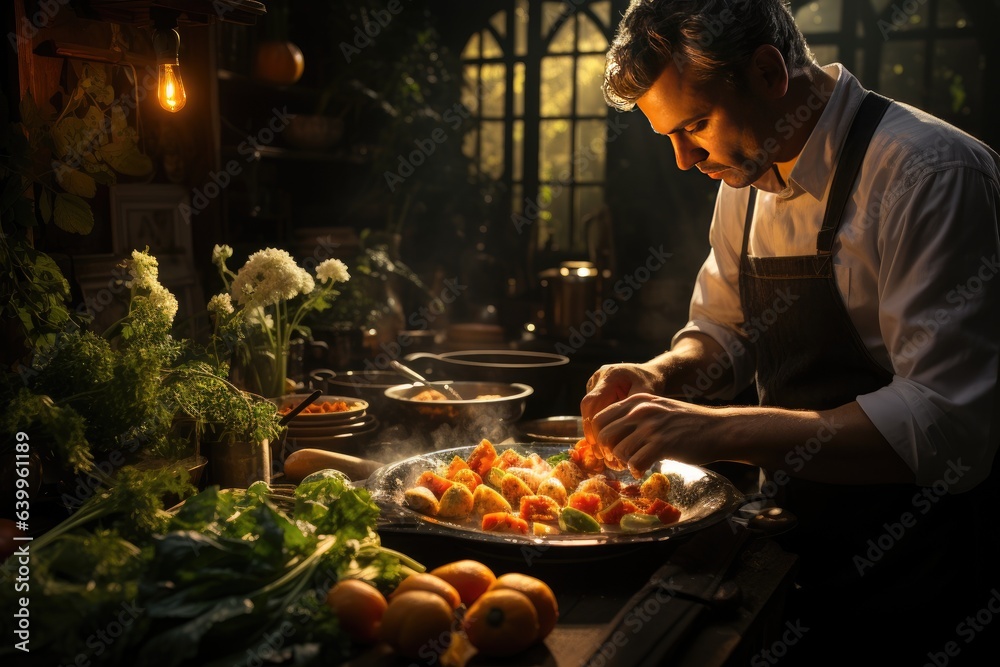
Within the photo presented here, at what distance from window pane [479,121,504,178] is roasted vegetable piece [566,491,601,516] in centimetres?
516

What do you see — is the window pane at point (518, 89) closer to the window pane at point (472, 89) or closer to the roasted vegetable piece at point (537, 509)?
the window pane at point (472, 89)

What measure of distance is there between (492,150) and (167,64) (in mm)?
4771

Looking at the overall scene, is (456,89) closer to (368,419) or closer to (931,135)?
(368,419)

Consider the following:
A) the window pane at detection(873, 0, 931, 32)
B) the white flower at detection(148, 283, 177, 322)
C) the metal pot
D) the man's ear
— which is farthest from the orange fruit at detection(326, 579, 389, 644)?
the window pane at detection(873, 0, 931, 32)

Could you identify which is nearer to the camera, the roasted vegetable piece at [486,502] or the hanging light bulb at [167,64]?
the roasted vegetable piece at [486,502]

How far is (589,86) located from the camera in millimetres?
6758

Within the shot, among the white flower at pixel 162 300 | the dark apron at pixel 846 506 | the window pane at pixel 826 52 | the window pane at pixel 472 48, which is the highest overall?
the window pane at pixel 472 48

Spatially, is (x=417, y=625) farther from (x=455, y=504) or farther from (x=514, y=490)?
(x=514, y=490)

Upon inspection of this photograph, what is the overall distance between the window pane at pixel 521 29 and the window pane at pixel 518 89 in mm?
110

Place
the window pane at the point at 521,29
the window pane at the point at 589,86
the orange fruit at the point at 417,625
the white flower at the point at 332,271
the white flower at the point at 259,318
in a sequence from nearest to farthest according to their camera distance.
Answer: the orange fruit at the point at 417,625 < the white flower at the point at 259,318 < the white flower at the point at 332,271 < the window pane at the point at 589,86 < the window pane at the point at 521,29

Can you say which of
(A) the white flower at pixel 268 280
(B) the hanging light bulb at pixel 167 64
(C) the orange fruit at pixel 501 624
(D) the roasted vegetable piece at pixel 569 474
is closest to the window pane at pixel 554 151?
(A) the white flower at pixel 268 280

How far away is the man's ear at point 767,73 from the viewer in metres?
2.24

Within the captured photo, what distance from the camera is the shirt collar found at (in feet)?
7.59

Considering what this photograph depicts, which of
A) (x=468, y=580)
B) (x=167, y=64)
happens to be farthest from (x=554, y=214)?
(x=468, y=580)
